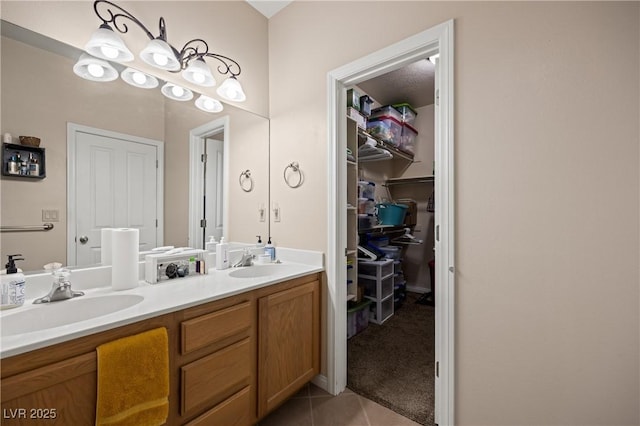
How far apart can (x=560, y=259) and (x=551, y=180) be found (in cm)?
34

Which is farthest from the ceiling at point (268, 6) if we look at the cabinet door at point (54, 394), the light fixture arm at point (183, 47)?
the cabinet door at point (54, 394)

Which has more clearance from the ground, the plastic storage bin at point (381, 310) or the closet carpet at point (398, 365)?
the plastic storage bin at point (381, 310)

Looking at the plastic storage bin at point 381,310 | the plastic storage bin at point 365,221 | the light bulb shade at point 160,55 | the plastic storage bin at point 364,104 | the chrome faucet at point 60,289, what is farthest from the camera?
the plastic storage bin at point 381,310

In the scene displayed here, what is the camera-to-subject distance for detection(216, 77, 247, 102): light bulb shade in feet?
6.43

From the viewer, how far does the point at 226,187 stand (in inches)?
85.7

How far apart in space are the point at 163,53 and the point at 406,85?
2.69 meters

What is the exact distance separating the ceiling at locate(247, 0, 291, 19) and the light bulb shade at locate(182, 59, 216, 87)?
84 centimetres

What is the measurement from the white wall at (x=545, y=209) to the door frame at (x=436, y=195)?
50 mm

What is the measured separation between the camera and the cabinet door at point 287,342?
61.3 inches

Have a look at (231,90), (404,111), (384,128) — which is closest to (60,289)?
(231,90)

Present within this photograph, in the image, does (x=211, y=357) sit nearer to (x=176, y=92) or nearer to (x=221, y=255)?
(x=221, y=255)

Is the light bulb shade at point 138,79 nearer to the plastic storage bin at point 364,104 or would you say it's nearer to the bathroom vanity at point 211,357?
the bathroom vanity at point 211,357

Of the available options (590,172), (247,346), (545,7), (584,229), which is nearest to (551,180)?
(590,172)

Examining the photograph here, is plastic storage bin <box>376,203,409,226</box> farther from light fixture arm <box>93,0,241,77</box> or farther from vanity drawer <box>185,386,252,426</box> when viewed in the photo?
vanity drawer <box>185,386,252,426</box>
